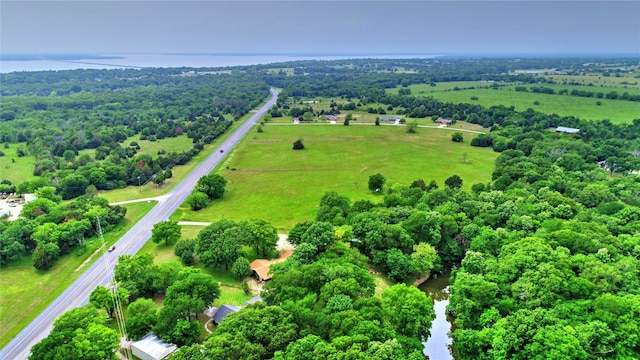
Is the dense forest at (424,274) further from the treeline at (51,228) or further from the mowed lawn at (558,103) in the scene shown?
the mowed lawn at (558,103)

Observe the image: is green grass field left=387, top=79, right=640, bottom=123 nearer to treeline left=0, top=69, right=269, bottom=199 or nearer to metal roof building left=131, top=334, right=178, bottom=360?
treeline left=0, top=69, right=269, bottom=199

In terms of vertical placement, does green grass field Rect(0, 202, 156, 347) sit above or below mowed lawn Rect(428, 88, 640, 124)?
below

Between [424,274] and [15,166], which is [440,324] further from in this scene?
[15,166]

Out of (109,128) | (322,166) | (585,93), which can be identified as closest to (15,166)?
(109,128)

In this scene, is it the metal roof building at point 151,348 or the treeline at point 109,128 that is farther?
the treeline at point 109,128

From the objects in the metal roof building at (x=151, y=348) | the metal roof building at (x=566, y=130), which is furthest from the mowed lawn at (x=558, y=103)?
the metal roof building at (x=151, y=348)

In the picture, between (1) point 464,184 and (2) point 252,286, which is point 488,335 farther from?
(1) point 464,184

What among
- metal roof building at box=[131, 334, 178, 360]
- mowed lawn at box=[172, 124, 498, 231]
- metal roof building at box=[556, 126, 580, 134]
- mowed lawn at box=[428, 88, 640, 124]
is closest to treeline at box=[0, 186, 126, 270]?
mowed lawn at box=[172, 124, 498, 231]

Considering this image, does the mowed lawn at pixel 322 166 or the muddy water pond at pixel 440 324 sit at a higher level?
the mowed lawn at pixel 322 166
